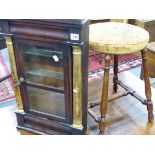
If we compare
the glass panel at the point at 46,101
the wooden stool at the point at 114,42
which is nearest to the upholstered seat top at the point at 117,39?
the wooden stool at the point at 114,42

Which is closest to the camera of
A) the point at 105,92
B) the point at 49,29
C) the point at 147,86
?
the point at 49,29

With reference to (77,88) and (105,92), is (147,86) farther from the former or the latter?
(77,88)

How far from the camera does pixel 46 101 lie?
132cm

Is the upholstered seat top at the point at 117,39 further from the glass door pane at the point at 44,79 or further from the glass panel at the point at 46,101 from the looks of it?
the glass panel at the point at 46,101

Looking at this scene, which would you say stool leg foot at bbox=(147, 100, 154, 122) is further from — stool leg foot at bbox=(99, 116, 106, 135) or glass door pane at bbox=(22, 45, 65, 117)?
glass door pane at bbox=(22, 45, 65, 117)

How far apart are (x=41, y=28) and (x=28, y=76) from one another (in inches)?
11.7

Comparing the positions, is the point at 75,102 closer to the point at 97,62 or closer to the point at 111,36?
the point at 111,36

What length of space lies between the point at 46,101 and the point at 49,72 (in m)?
0.19

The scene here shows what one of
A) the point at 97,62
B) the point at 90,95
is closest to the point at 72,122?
the point at 90,95

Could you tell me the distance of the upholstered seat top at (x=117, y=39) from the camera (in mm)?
1101

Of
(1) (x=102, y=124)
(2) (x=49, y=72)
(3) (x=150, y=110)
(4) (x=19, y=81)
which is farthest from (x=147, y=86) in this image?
(4) (x=19, y=81)

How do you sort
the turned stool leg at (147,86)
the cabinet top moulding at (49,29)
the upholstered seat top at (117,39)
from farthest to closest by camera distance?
the turned stool leg at (147,86) → the upholstered seat top at (117,39) → the cabinet top moulding at (49,29)

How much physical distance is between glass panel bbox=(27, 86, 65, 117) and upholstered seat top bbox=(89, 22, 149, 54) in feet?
1.03

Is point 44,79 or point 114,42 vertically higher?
point 114,42
